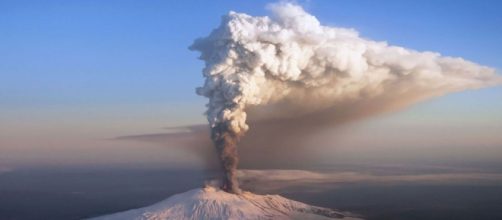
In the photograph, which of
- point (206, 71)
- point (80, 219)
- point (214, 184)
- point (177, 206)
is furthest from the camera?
point (80, 219)

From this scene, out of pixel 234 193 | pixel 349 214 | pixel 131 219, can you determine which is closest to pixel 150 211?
pixel 131 219

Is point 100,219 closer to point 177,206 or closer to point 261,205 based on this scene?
point 177,206

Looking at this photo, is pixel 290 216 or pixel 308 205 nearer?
pixel 290 216

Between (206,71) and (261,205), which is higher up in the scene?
(206,71)

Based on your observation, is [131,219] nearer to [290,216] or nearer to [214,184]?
[214,184]

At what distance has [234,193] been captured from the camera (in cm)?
5556

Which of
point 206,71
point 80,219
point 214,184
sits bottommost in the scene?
point 80,219

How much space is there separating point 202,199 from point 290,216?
27.0 ft

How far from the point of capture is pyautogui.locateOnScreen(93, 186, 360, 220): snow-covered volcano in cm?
5544

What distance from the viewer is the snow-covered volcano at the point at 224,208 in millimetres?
55438

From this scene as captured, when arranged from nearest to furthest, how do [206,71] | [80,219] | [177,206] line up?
[206,71]
[177,206]
[80,219]

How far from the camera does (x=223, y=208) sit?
55344mm

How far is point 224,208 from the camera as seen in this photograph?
5531cm

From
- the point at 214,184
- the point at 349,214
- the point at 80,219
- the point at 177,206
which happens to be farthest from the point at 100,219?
the point at 349,214
